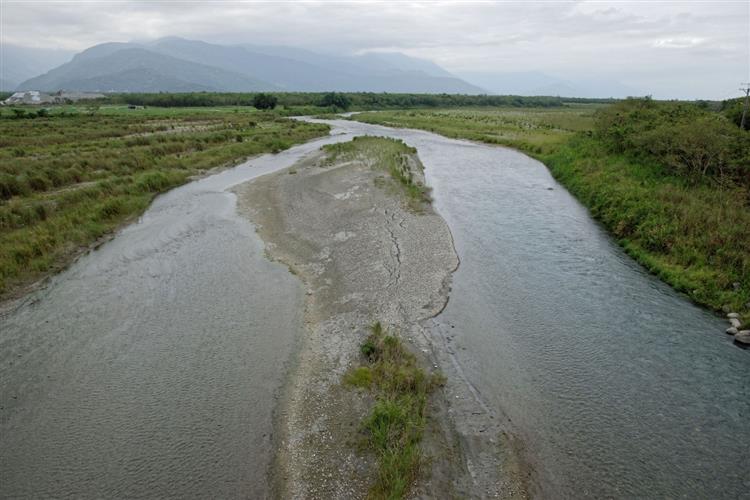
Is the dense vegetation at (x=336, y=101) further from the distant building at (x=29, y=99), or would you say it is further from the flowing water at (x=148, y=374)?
the flowing water at (x=148, y=374)

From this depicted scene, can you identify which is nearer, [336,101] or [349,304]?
[349,304]

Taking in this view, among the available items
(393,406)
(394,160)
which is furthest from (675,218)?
(394,160)

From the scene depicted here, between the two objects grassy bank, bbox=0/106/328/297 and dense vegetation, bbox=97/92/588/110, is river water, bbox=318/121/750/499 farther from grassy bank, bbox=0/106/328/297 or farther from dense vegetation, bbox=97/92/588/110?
dense vegetation, bbox=97/92/588/110

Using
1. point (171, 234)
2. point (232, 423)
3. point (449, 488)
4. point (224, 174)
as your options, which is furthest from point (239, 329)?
point (224, 174)

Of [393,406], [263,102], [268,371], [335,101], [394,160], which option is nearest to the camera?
[393,406]

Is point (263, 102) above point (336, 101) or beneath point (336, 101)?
beneath

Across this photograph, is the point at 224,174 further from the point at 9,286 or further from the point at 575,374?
the point at 575,374

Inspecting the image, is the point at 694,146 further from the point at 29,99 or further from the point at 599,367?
the point at 29,99
